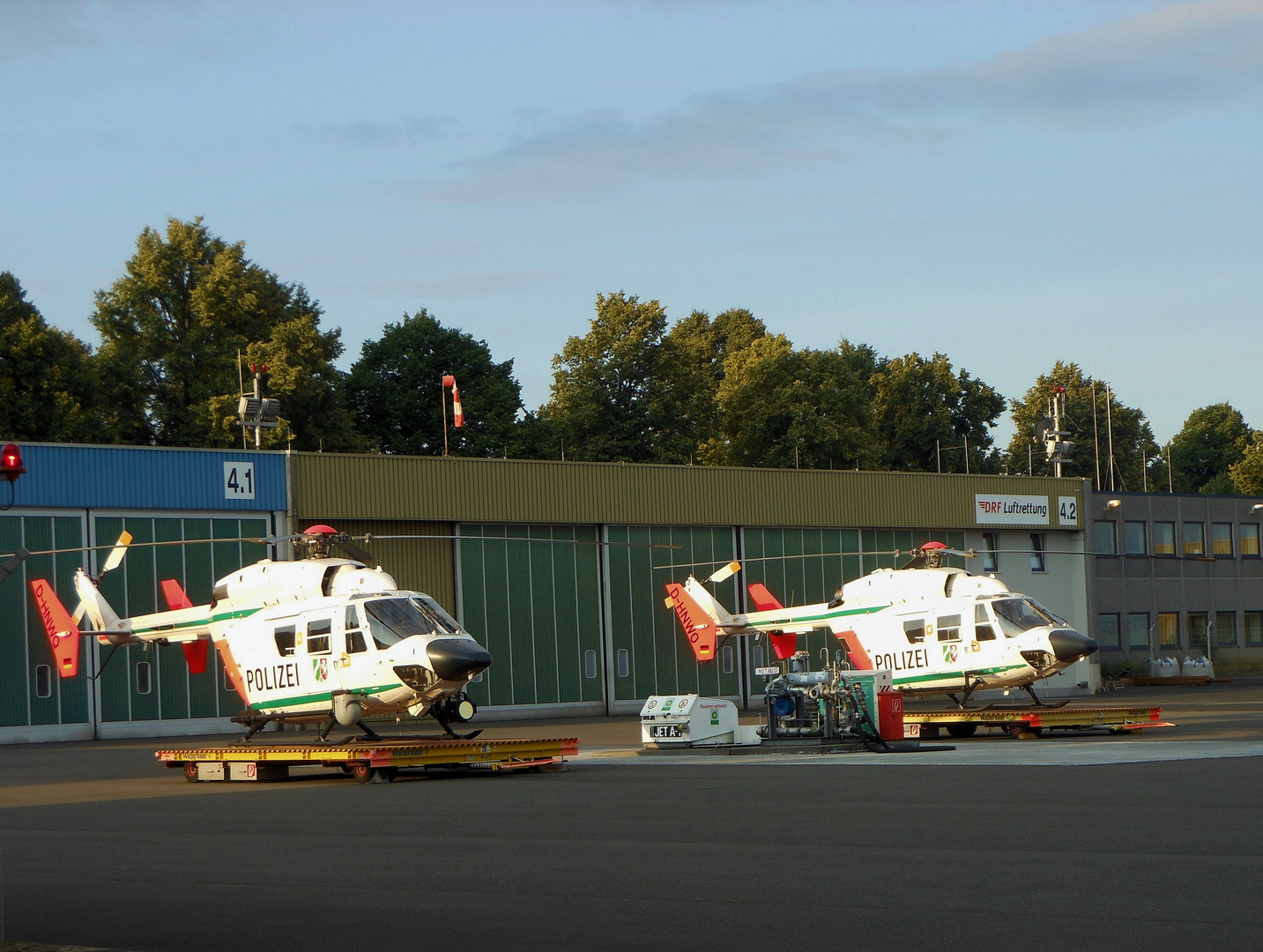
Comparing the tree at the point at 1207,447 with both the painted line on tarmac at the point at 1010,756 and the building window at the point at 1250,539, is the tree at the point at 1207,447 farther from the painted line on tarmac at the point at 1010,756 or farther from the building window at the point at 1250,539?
the painted line on tarmac at the point at 1010,756

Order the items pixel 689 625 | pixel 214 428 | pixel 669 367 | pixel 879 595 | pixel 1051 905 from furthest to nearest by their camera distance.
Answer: pixel 669 367
pixel 214 428
pixel 689 625
pixel 879 595
pixel 1051 905

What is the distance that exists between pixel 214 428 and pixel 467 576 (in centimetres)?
1685

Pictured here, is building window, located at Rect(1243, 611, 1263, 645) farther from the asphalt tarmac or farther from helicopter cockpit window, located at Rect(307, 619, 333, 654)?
helicopter cockpit window, located at Rect(307, 619, 333, 654)

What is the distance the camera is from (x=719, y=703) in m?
27.2

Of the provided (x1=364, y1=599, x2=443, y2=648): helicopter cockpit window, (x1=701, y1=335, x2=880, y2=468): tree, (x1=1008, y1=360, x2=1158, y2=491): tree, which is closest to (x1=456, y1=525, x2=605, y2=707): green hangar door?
(x1=364, y1=599, x2=443, y2=648): helicopter cockpit window

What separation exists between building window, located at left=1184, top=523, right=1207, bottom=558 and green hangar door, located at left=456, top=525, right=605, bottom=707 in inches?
1124

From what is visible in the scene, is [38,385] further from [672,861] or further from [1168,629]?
[672,861]

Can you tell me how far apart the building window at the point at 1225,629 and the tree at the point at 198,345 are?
119 ft

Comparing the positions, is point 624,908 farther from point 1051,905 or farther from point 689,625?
point 689,625

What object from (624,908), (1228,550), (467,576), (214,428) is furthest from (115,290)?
(624,908)

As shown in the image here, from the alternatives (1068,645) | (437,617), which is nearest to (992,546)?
(1068,645)

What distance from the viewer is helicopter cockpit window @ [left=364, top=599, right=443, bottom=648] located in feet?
75.5

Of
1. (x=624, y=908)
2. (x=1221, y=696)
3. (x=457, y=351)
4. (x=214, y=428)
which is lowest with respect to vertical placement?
(x=1221, y=696)

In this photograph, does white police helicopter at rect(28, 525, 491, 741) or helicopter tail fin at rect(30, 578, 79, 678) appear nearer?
white police helicopter at rect(28, 525, 491, 741)
